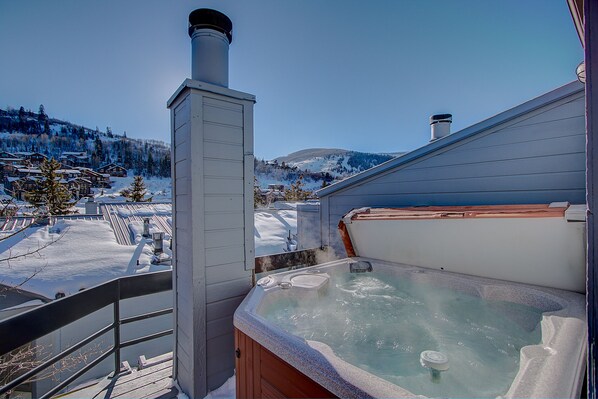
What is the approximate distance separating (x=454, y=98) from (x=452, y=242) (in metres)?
2.71

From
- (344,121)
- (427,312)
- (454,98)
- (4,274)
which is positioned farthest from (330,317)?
(344,121)

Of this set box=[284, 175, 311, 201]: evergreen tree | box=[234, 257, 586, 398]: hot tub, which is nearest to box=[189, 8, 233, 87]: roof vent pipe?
box=[234, 257, 586, 398]: hot tub

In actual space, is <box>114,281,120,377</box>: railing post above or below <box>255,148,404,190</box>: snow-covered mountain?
below

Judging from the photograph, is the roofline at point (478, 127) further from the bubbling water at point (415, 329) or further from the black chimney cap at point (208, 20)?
the black chimney cap at point (208, 20)

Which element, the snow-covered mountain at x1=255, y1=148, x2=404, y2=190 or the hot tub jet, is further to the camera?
the snow-covered mountain at x1=255, y1=148, x2=404, y2=190

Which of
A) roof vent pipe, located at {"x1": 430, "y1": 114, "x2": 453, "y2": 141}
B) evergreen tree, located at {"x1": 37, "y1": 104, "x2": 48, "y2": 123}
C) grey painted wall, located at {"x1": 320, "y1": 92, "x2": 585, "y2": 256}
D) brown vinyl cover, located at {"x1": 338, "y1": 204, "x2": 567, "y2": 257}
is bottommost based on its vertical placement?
brown vinyl cover, located at {"x1": 338, "y1": 204, "x2": 567, "y2": 257}

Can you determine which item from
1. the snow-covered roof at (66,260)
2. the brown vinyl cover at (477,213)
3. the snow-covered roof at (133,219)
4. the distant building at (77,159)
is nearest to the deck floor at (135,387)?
the brown vinyl cover at (477,213)

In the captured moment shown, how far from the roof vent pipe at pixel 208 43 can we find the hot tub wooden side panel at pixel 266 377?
1.69 meters

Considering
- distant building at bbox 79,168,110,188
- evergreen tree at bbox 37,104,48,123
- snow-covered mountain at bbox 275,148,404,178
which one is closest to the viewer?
distant building at bbox 79,168,110,188

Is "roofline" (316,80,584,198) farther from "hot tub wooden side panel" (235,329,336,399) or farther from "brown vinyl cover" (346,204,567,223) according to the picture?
"hot tub wooden side panel" (235,329,336,399)

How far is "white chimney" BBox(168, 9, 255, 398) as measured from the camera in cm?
176

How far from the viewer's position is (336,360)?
3.40 feet

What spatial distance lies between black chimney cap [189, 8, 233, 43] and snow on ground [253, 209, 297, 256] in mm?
4783

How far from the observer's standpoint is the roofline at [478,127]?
2154mm
